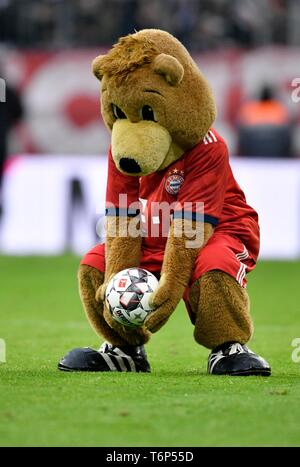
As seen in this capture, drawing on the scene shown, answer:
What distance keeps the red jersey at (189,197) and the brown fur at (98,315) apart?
0.31 meters

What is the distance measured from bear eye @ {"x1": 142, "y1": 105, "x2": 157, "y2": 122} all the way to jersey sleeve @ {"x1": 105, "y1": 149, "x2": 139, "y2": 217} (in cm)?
31

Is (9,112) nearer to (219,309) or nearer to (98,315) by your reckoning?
(98,315)

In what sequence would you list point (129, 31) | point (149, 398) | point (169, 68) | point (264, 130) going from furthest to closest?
1. point (129, 31)
2. point (264, 130)
3. point (169, 68)
4. point (149, 398)

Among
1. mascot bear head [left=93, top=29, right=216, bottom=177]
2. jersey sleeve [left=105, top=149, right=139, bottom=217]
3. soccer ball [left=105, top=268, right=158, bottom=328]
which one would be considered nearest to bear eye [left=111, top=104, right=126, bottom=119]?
mascot bear head [left=93, top=29, right=216, bottom=177]

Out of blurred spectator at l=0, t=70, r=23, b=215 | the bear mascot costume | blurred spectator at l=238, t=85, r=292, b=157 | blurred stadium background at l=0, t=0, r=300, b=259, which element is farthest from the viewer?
blurred stadium background at l=0, t=0, r=300, b=259

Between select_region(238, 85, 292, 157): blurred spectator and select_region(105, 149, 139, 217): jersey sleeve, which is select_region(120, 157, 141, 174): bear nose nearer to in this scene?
select_region(105, 149, 139, 217): jersey sleeve

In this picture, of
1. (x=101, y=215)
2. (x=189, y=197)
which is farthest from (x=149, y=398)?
(x=101, y=215)

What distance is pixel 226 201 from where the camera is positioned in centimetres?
598

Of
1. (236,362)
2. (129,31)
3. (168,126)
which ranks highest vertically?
(129,31)

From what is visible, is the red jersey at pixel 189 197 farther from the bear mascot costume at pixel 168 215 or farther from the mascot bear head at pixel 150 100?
the mascot bear head at pixel 150 100

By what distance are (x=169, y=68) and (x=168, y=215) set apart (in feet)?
2.64

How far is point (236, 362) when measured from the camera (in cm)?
572

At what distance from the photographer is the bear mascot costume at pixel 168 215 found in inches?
221

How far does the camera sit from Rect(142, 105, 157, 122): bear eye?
5.64m
